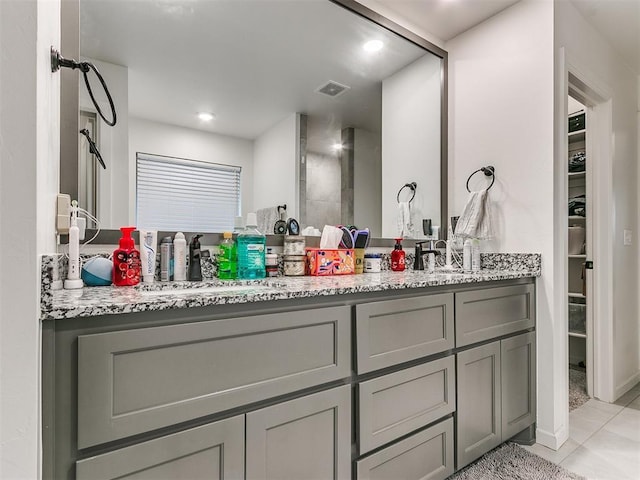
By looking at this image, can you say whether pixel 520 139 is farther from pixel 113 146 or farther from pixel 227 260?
pixel 113 146

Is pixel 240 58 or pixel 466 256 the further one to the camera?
pixel 466 256

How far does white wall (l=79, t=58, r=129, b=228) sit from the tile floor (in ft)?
7.31

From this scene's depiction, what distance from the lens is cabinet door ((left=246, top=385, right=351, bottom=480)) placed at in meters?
0.95

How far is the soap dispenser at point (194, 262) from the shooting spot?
1341 millimetres

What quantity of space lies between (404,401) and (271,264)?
2.45 ft

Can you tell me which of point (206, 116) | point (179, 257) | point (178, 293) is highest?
point (206, 116)

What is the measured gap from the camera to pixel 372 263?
6.05ft

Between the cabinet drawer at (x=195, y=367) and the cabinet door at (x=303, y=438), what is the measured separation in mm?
55

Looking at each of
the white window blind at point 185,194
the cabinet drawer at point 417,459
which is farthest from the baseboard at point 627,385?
the white window blind at point 185,194

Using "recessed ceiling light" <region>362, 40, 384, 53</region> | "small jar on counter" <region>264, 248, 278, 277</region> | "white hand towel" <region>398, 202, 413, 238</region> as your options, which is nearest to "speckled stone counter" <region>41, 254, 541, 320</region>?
"small jar on counter" <region>264, 248, 278, 277</region>

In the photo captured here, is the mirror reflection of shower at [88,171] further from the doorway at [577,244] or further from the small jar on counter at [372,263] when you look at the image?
the doorway at [577,244]

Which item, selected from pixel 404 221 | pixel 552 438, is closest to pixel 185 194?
pixel 404 221

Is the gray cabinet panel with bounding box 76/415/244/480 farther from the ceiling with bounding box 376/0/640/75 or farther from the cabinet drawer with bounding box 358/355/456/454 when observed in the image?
the ceiling with bounding box 376/0/640/75

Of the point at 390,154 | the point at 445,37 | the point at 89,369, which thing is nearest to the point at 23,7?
the point at 89,369
